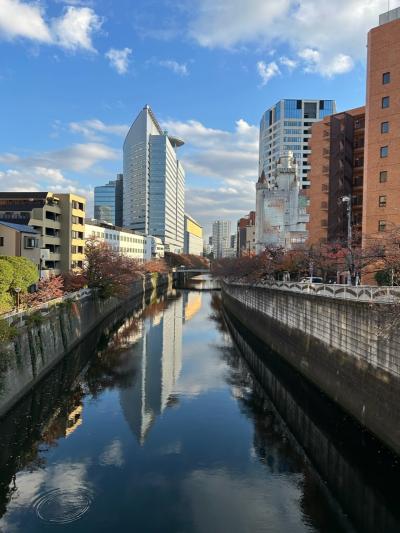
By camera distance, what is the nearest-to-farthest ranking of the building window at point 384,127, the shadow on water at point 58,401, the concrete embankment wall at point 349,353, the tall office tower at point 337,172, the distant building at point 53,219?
1. the shadow on water at point 58,401
2. the concrete embankment wall at point 349,353
3. the building window at point 384,127
4. the tall office tower at point 337,172
5. the distant building at point 53,219

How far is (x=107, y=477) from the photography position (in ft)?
50.5

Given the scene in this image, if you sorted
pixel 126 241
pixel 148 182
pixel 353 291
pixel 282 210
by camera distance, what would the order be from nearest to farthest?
1. pixel 353 291
2. pixel 282 210
3. pixel 126 241
4. pixel 148 182

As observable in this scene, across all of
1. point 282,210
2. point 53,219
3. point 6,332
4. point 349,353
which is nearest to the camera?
point 6,332

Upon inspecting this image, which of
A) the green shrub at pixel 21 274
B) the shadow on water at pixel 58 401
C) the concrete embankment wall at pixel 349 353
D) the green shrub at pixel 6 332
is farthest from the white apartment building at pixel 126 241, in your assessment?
the green shrub at pixel 6 332

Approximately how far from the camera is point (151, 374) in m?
30.0

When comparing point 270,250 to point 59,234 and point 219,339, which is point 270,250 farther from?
point 59,234

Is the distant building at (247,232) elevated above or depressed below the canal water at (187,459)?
above

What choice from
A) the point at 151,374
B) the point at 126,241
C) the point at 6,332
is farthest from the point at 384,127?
the point at 126,241

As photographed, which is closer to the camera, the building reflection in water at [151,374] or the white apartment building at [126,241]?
the building reflection in water at [151,374]

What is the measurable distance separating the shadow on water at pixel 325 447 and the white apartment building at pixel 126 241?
59813 mm

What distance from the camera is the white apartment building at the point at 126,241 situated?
9850 cm

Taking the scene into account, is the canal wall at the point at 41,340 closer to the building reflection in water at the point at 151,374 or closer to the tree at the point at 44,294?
the tree at the point at 44,294

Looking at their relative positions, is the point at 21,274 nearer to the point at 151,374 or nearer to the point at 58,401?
the point at 58,401

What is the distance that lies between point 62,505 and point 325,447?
11.0 metres
